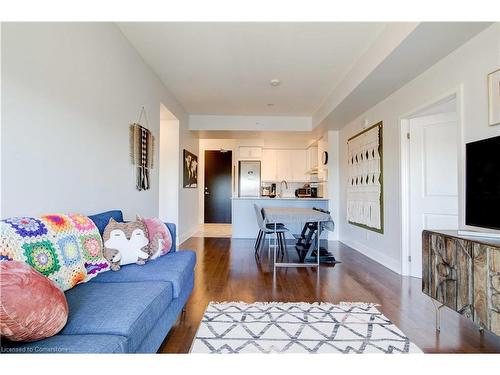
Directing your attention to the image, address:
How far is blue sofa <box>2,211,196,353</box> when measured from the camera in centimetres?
105

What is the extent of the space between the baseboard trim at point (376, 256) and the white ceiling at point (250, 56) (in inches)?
101

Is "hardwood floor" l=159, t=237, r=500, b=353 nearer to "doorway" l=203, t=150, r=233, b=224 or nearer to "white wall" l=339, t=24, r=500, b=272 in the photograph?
"white wall" l=339, t=24, r=500, b=272

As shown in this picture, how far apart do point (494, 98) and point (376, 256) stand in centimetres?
272

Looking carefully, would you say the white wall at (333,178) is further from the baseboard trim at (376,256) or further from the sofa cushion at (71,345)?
the sofa cushion at (71,345)

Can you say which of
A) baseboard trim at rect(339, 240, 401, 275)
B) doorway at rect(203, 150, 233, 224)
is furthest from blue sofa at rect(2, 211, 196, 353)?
doorway at rect(203, 150, 233, 224)

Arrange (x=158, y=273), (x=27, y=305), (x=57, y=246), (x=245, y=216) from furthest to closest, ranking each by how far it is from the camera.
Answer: (x=245, y=216) → (x=158, y=273) → (x=57, y=246) → (x=27, y=305)

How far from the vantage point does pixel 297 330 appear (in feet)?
6.75

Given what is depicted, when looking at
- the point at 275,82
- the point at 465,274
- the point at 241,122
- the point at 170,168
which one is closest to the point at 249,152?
the point at 241,122

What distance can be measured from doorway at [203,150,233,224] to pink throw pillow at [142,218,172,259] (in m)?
6.53

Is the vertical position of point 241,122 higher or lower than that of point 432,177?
higher

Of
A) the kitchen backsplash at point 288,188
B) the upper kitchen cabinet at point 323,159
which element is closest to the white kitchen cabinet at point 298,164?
the kitchen backsplash at point 288,188

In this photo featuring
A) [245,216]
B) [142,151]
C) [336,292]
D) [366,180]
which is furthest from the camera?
[245,216]

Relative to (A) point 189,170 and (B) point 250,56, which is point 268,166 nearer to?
(A) point 189,170
